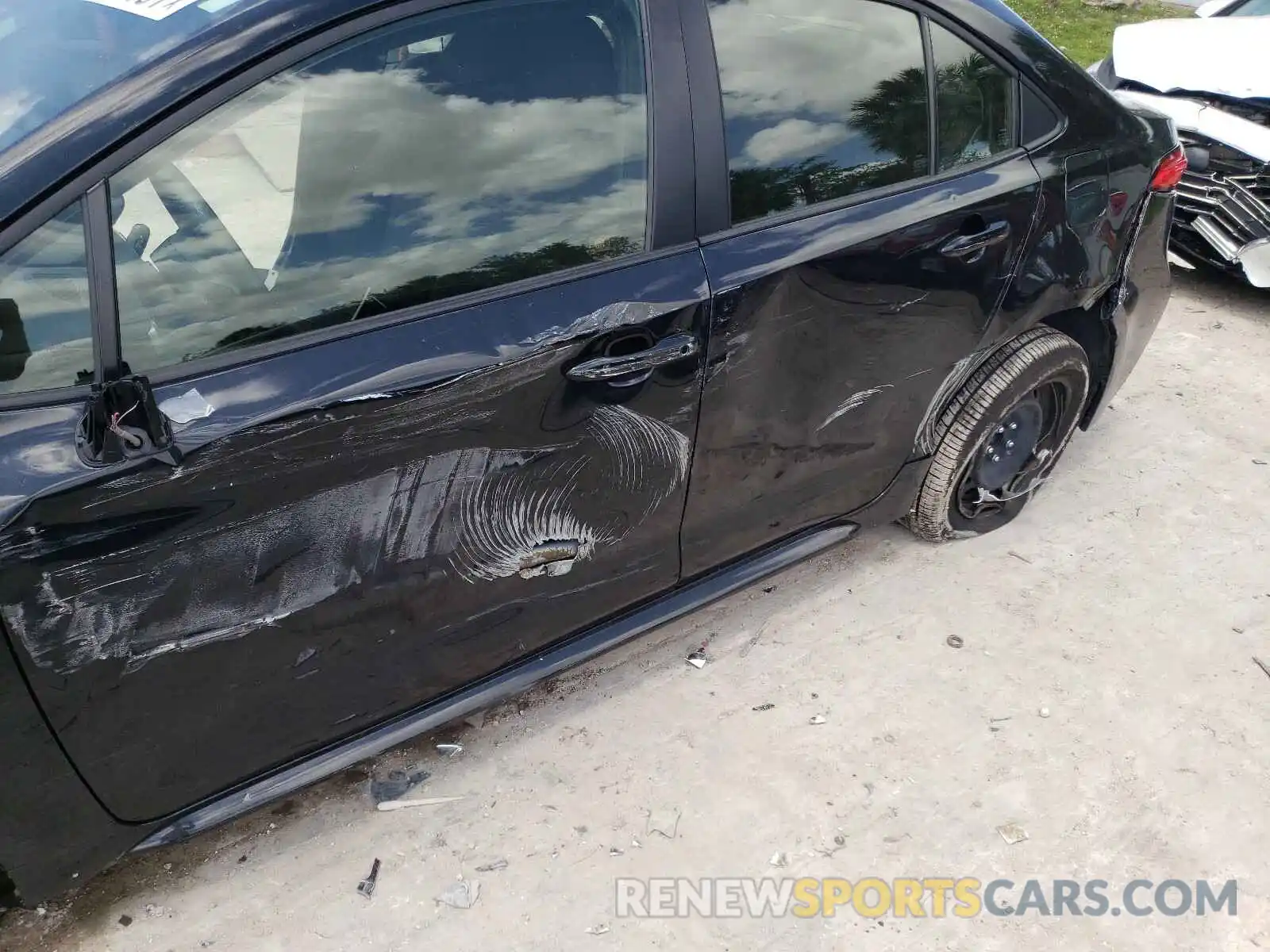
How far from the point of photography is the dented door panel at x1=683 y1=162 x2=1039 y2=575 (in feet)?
6.79

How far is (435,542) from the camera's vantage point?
183 centimetres

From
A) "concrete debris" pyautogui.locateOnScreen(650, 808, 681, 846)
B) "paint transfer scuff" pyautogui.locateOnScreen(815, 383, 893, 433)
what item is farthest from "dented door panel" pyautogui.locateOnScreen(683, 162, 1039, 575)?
"concrete debris" pyautogui.locateOnScreen(650, 808, 681, 846)

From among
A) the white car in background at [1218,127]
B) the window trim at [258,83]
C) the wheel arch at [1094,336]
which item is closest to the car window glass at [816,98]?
the window trim at [258,83]

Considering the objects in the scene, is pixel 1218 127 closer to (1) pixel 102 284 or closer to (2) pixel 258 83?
(2) pixel 258 83

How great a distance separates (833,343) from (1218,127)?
3.35 meters

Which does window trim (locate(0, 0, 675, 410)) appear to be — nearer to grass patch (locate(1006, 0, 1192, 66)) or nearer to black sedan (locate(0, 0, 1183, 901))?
black sedan (locate(0, 0, 1183, 901))

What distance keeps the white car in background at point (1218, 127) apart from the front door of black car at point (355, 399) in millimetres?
3439

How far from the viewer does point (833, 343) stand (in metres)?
2.24

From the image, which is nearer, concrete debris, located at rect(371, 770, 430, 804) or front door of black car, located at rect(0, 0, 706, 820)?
front door of black car, located at rect(0, 0, 706, 820)

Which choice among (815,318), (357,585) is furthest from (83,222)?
(815,318)

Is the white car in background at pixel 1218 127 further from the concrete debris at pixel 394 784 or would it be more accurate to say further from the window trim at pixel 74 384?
the window trim at pixel 74 384

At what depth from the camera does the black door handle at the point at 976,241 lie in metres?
2.34

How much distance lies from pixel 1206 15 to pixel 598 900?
19.9 ft

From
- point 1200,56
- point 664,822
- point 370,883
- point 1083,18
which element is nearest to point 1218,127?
point 1200,56
